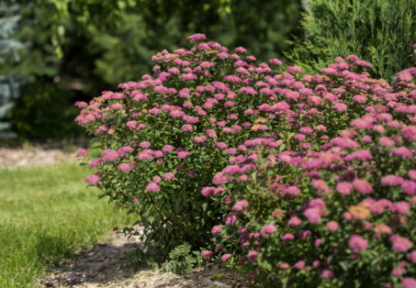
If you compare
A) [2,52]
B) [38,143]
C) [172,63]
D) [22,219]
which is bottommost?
[38,143]

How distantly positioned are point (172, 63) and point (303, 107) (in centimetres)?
104

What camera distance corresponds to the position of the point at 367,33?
4203 mm

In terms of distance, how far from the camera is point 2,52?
29.6 feet

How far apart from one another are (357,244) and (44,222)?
374 cm

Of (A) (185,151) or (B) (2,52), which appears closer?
(A) (185,151)

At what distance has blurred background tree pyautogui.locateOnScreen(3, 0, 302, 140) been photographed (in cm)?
1084

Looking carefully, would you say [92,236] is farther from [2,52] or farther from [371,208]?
[2,52]

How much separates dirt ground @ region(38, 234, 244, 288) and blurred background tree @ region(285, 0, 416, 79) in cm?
191

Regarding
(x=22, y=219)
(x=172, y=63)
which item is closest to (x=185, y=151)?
(x=172, y=63)

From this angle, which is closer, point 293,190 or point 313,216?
point 313,216

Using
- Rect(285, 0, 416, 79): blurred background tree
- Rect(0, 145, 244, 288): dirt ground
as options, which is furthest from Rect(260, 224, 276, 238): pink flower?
Rect(285, 0, 416, 79): blurred background tree

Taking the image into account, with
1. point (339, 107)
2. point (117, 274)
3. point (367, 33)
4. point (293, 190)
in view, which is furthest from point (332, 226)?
point (367, 33)

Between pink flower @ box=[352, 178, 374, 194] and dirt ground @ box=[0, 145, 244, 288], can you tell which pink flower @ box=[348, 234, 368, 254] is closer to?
pink flower @ box=[352, 178, 374, 194]

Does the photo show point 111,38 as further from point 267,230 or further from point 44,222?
point 267,230
